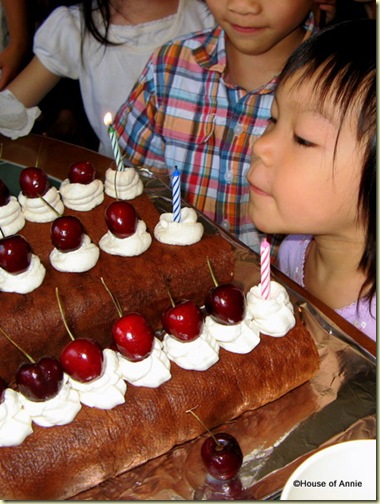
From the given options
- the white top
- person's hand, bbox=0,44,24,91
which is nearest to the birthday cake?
the white top

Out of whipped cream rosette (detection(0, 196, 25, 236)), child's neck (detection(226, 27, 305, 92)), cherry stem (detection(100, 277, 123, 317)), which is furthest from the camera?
child's neck (detection(226, 27, 305, 92))

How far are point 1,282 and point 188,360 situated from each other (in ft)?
1.72

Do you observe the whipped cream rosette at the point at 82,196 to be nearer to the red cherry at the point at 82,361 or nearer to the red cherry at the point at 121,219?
the red cherry at the point at 121,219

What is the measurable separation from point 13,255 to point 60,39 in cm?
164

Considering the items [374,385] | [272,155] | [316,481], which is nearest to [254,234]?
[272,155]

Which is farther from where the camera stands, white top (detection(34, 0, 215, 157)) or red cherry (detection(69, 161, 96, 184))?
white top (detection(34, 0, 215, 157))

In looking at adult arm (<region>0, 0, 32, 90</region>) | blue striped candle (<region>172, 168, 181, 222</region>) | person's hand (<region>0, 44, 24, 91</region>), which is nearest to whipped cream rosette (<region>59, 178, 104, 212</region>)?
blue striped candle (<region>172, 168, 181, 222</region>)

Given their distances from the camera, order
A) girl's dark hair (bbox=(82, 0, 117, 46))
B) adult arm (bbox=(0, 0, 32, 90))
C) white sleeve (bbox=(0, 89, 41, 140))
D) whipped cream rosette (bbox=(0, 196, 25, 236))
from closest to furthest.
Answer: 1. whipped cream rosette (bbox=(0, 196, 25, 236))
2. white sleeve (bbox=(0, 89, 41, 140))
3. girl's dark hair (bbox=(82, 0, 117, 46))
4. adult arm (bbox=(0, 0, 32, 90))

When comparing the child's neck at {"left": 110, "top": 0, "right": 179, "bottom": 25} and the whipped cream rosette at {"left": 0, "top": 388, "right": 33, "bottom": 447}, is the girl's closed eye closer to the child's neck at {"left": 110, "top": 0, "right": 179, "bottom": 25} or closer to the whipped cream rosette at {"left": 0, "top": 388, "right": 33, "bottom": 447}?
the whipped cream rosette at {"left": 0, "top": 388, "right": 33, "bottom": 447}

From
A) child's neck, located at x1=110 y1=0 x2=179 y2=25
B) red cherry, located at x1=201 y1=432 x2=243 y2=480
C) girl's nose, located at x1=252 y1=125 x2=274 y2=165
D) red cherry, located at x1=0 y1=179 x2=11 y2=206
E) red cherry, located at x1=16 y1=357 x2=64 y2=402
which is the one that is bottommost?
red cherry, located at x1=201 y1=432 x2=243 y2=480

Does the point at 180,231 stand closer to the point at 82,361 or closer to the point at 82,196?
the point at 82,196

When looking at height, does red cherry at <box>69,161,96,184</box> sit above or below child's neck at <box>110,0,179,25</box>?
below

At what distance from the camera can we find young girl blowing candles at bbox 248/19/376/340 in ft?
4.72

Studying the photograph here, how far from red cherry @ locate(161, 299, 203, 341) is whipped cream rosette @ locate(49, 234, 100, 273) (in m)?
0.36
